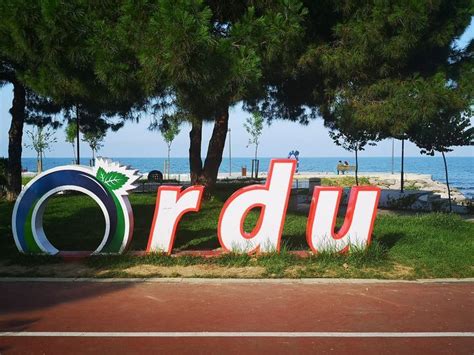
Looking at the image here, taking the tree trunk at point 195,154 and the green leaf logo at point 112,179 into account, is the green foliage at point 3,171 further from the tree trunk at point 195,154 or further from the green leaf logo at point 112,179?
the green leaf logo at point 112,179

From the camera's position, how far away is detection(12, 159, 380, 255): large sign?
886 cm

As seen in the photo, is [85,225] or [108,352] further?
[85,225]

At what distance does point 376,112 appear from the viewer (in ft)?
37.1

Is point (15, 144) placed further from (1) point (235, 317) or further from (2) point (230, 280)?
(1) point (235, 317)

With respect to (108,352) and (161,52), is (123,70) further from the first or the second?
(108,352)

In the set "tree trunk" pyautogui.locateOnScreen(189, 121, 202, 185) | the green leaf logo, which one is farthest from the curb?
"tree trunk" pyautogui.locateOnScreen(189, 121, 202, 185)

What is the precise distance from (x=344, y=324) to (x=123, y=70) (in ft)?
18.2

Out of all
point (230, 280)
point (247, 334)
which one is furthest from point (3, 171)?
point (247, 334)

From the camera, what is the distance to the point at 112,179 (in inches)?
352

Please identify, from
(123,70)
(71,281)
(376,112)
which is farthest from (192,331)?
(376,112)

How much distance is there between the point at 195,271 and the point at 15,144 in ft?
40.5

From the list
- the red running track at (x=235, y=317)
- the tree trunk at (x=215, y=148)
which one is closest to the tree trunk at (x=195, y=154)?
the tree trunk at (x=215, y=148)

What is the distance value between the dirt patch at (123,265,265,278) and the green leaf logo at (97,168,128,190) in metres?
1.42

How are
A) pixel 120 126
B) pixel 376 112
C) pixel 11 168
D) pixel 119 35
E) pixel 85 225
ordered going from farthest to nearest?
pixel 120 126 < pixel 11 168 < pixel 85 225 < pixel 376 112 < pixel 119 35
